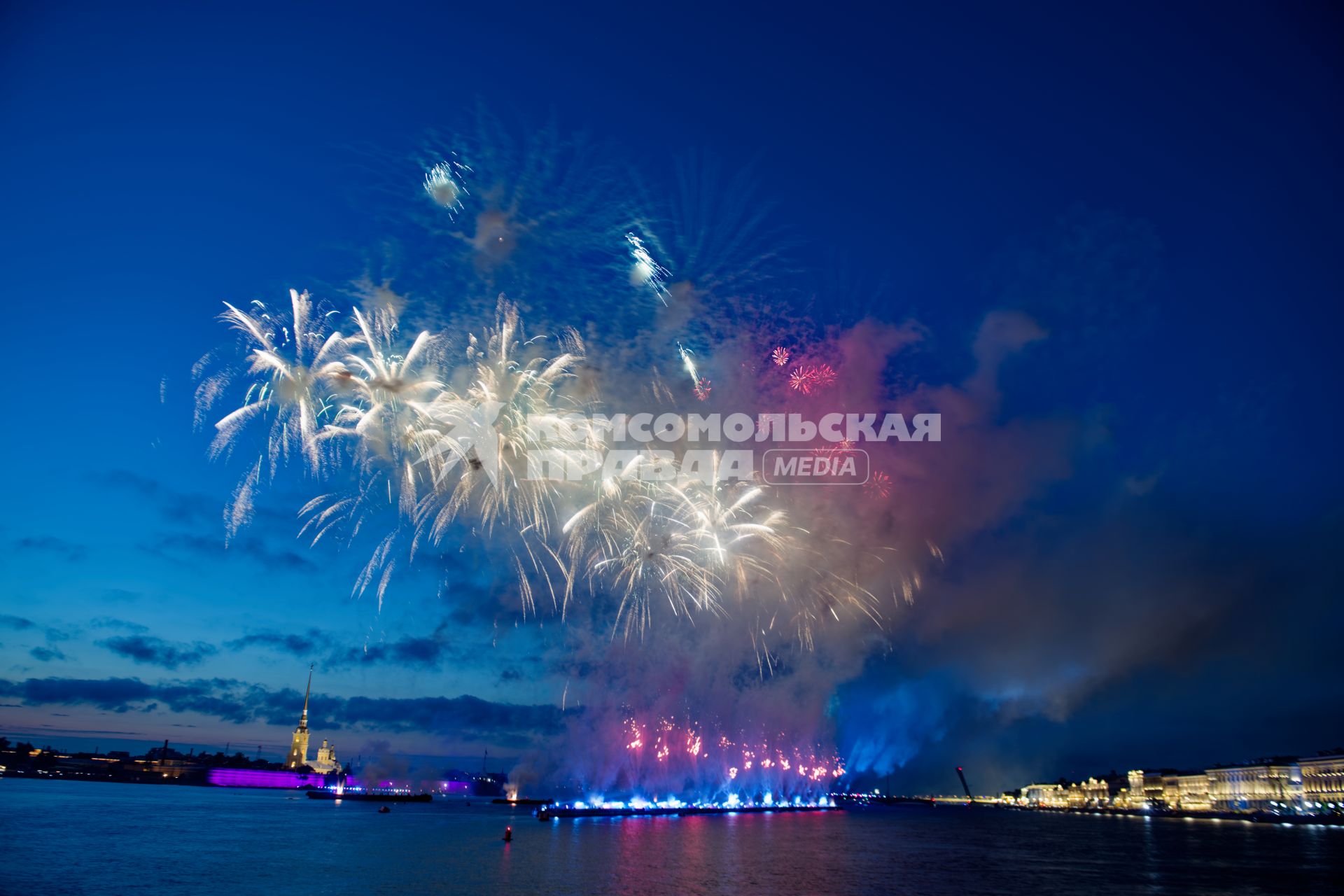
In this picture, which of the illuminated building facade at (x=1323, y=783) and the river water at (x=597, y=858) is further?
the illuminated building facade at (x=1323, y=783)

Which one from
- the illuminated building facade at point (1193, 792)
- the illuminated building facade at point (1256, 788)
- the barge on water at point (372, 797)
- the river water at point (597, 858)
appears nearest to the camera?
the river water at point (597, 858)

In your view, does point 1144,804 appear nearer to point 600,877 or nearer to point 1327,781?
point 1327,781

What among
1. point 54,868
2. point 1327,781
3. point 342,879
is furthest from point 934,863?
point 1327,781

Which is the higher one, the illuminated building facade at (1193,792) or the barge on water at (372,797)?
the illuminated building facade at (1193,792)

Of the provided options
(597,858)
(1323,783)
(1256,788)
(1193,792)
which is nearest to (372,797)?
(597,858)

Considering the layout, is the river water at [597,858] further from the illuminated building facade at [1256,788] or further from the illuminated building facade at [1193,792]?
the illuminated building facade at [1193,792]

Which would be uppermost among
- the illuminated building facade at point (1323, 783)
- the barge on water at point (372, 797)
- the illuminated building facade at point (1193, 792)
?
the illuminated building facade at point (1323, 783)

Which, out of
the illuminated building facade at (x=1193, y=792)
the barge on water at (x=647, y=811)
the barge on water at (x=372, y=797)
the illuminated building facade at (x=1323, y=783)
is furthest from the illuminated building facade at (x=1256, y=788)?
the barge on water at (x=372, y=797)
